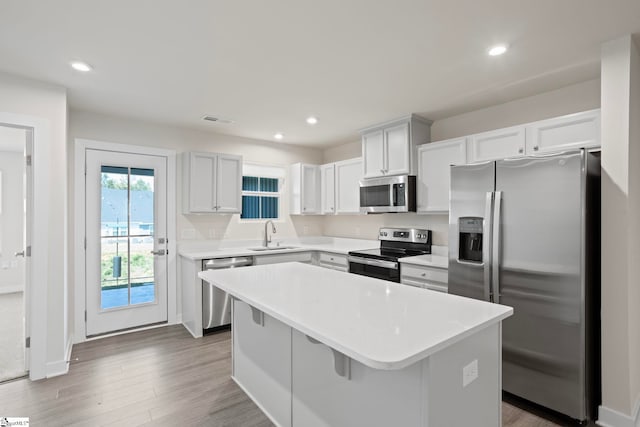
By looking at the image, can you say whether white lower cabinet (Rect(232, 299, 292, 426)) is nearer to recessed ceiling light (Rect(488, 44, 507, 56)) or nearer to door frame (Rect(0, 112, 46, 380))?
door frame (Rect(0, 112, 46, 380))

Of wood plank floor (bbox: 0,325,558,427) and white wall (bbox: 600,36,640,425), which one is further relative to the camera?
wood plank floor (bbox: 0,325,558,427)

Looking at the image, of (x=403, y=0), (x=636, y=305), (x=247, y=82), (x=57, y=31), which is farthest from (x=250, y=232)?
(x=636, y=305)

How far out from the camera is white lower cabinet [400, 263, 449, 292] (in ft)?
9.87

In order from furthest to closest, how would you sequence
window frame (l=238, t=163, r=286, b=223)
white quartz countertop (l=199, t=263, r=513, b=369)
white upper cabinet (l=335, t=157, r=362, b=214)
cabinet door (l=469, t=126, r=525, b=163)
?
window frame (l=238, t=163, r=286, b=223)
white upper cabinet (l=335, t=157, r=362, b=214)
cabinet door (l=469, t=126, r=525, b=163)
white quartz countertop (l=199, t=263, r=513, b=369)

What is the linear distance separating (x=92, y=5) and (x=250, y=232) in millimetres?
3317

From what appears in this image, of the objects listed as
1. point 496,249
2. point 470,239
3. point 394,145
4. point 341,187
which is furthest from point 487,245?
point 341,187

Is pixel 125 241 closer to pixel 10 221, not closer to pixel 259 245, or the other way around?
pixel 259 245

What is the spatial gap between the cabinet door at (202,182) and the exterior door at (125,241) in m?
0.38

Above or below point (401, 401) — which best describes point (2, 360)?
below

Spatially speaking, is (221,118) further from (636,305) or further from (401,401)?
(636,305)

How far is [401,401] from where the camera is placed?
1.30 m

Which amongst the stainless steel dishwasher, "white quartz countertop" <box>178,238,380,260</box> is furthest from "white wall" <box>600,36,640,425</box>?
the stainless steel dishwasher

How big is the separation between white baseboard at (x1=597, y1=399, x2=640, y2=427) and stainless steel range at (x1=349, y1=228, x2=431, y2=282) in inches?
69.1

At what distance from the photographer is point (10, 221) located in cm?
555
